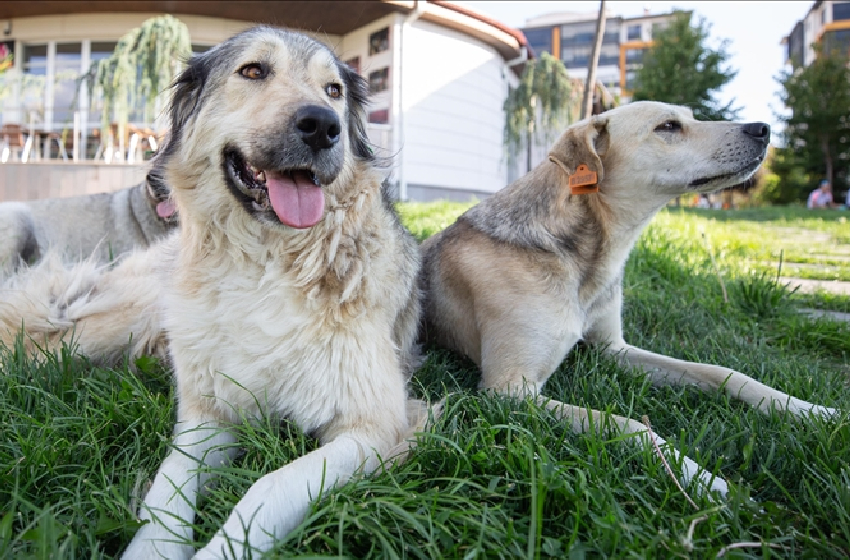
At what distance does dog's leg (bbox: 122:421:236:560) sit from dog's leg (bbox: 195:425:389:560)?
124mm

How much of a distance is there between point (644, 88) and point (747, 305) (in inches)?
1086

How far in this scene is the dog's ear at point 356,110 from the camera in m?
2.38

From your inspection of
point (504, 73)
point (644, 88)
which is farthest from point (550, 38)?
point (504, 73)

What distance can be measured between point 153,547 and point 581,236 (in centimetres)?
210

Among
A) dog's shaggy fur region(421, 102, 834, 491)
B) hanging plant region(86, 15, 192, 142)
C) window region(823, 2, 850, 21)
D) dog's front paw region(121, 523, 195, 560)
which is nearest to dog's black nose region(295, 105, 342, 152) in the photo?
dog's shaggy fur region(421, 102, 834, 491)

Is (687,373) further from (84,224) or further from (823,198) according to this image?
(823,198)

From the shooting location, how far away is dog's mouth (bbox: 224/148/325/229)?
76.6 inches

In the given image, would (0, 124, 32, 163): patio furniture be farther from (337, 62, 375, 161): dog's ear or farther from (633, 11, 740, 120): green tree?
(633, 11, 740, 120): green tree

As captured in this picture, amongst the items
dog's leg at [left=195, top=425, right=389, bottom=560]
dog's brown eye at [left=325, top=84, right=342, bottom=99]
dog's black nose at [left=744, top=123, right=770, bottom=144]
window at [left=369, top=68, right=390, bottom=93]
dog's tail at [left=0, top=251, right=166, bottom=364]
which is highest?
window at [left=369, top=68, right=390, bottom=93]

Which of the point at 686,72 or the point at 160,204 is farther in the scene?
the point at 686,72

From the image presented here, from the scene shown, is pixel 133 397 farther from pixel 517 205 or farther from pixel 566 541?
pixel 517 205

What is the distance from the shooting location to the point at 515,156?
16812mm

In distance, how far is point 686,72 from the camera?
28.3m

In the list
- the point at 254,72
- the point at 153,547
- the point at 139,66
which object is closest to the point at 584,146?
the point at 254,72
